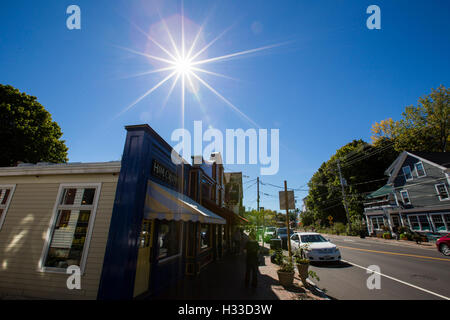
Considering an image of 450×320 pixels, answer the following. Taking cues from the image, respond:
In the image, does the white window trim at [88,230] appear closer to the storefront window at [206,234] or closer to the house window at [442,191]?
the storefront window at [206,234]

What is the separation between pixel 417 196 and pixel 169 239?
1205 inches

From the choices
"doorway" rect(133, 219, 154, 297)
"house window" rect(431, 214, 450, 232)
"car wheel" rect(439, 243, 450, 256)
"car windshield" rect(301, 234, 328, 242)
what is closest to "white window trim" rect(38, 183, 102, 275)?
"doorway" rect(133, 219, 154, 297)

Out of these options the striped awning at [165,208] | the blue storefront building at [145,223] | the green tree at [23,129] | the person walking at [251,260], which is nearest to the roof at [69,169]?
the blue storefront building at [145,223]

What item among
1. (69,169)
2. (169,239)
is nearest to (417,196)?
(169,239)

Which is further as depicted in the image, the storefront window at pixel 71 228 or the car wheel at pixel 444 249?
the car wheel at pixel 444 249

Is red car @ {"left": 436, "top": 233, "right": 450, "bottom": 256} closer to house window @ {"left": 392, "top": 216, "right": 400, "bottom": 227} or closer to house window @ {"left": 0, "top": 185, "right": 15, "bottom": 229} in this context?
house window @ {"left": 392, "top": 216, "right": 400, "bottom": 227}

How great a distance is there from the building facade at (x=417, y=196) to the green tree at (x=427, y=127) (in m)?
6.99

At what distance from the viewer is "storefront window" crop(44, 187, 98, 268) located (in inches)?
218

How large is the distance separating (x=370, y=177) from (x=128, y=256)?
44.8m

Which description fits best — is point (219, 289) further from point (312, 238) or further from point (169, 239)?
point (312, 238)

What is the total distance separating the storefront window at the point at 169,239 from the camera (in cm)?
673

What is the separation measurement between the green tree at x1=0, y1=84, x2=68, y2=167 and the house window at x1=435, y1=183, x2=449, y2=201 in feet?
140
